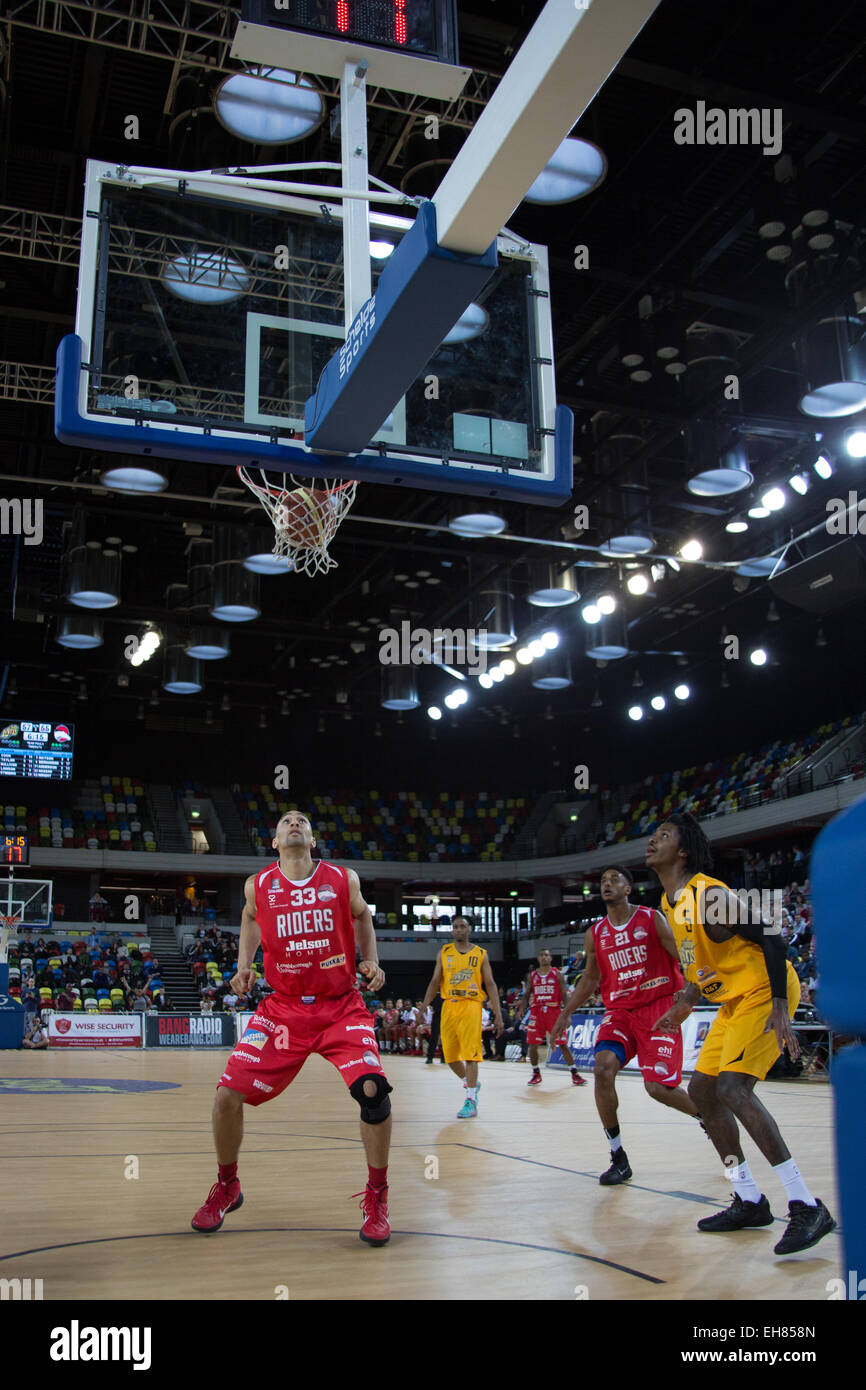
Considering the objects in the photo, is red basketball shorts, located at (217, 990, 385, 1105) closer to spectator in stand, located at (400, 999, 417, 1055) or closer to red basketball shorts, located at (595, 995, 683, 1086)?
red basketball shorts, located at (595, 995, 683, 1086)

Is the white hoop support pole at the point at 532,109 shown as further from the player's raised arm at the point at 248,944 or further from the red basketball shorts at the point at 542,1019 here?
the red basketball shorts at the point at 542,1019

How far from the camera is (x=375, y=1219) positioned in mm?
4508

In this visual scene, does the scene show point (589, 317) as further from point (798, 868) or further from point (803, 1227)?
point (798, 868)

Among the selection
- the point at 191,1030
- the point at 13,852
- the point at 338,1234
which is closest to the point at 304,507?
the point at 338,1234

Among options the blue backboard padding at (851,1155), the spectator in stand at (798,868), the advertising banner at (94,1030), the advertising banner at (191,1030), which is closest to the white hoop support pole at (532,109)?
the blue backboard padding at (851,1155)

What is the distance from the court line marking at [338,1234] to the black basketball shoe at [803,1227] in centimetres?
77

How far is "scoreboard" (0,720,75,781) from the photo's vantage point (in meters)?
34.8

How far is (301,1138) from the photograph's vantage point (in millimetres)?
8836

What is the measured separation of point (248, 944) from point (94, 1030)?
73.7 feet

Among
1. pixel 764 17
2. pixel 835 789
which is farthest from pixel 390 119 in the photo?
pixel 835 789

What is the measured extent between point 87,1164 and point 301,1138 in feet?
7.65

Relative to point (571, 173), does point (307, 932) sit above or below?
below

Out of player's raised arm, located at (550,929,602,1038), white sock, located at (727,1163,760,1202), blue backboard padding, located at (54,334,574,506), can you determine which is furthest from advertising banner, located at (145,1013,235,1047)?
white sock, located at (727,1163,760,1202)
